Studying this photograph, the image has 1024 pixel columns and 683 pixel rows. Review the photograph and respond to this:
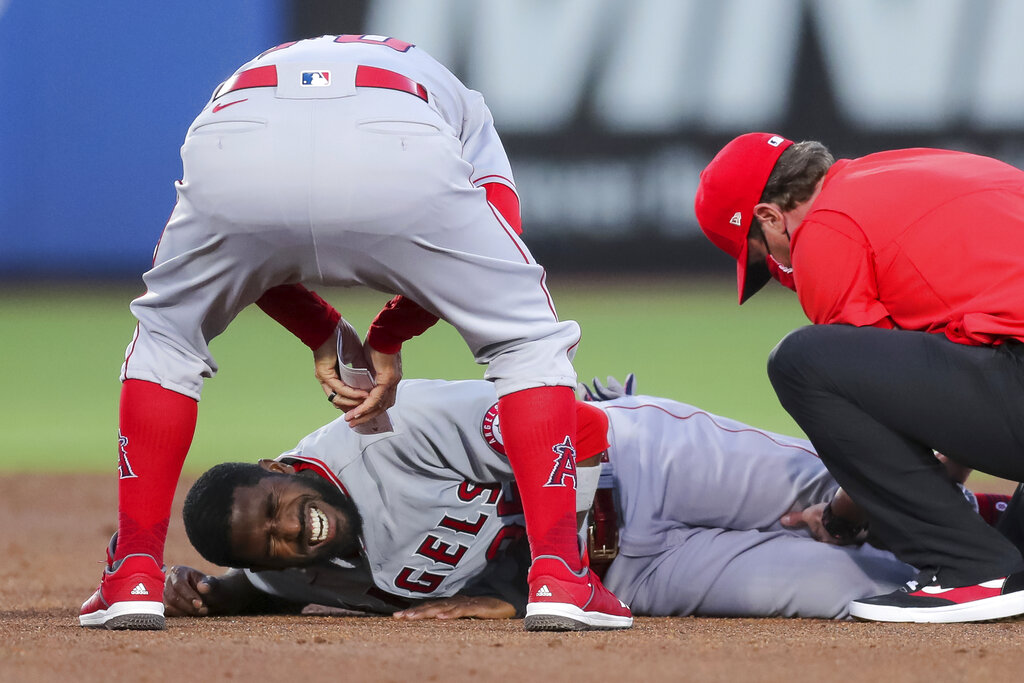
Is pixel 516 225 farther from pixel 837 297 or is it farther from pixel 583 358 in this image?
pixel 583 358

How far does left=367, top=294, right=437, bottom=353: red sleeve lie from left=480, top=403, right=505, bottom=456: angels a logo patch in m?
0.31

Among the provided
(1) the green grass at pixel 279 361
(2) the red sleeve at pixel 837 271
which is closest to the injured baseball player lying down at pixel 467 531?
(2) the red sleeve at pixel 837 271

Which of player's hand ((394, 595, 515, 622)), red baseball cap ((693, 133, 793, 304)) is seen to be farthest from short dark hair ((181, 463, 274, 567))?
red baseball cap ((693, 133, 793, 304))

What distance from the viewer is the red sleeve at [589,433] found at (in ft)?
8.64

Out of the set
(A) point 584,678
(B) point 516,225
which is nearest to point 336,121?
(B) point 516,225

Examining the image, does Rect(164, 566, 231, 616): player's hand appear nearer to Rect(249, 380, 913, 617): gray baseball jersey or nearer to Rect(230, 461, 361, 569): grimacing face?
Rect(249, 380, 913, 617): gray baseball jersey

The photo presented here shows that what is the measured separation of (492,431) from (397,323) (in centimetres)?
37

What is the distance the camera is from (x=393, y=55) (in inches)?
95.8

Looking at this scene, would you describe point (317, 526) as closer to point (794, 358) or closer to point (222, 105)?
point (222, 105)

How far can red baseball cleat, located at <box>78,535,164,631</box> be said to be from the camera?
238 cm

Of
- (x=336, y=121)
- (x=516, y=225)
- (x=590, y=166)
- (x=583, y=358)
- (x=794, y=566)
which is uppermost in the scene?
(x=336, y=121)

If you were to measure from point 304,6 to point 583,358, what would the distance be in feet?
11.7

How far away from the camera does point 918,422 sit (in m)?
2.67

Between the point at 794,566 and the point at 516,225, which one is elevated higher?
the point at 516,225
